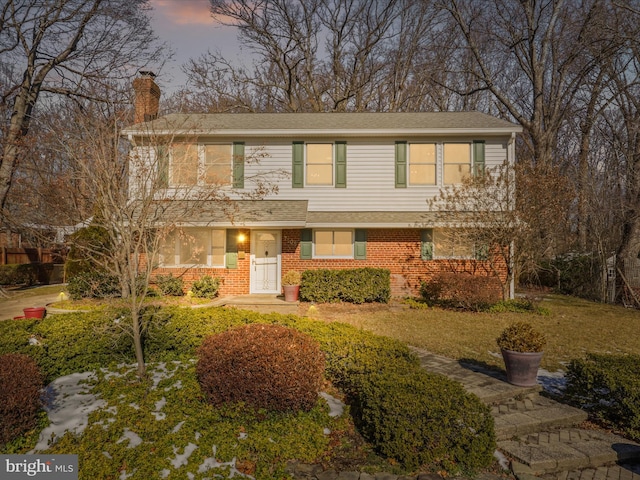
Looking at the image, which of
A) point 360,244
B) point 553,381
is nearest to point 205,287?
point 360,244

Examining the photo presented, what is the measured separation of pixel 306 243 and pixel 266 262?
1.62 metres

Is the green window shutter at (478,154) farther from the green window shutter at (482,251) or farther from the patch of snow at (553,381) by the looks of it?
the patch of snow at (553,381)

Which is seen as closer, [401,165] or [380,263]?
[380,263]

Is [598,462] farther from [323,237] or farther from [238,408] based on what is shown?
[323,237]

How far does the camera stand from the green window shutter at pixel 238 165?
14281 millimetres

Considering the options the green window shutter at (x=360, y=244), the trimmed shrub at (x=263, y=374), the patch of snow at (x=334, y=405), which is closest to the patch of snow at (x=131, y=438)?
the trimmed shrub at (x=263, y=374)

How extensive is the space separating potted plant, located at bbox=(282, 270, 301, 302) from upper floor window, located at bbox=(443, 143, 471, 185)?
6.46m

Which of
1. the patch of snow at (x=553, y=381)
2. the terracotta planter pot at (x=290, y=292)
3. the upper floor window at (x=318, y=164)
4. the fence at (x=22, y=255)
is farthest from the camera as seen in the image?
the fence at (x=22, y=255)

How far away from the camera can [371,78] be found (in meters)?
26.4

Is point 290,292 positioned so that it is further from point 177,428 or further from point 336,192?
point 177,428

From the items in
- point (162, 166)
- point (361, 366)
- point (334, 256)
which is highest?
point (162, 166)

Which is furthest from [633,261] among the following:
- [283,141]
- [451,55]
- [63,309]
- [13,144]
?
[13,144]

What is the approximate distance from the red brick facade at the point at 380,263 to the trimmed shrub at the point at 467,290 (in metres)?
1.32

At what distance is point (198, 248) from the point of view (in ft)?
46.4
